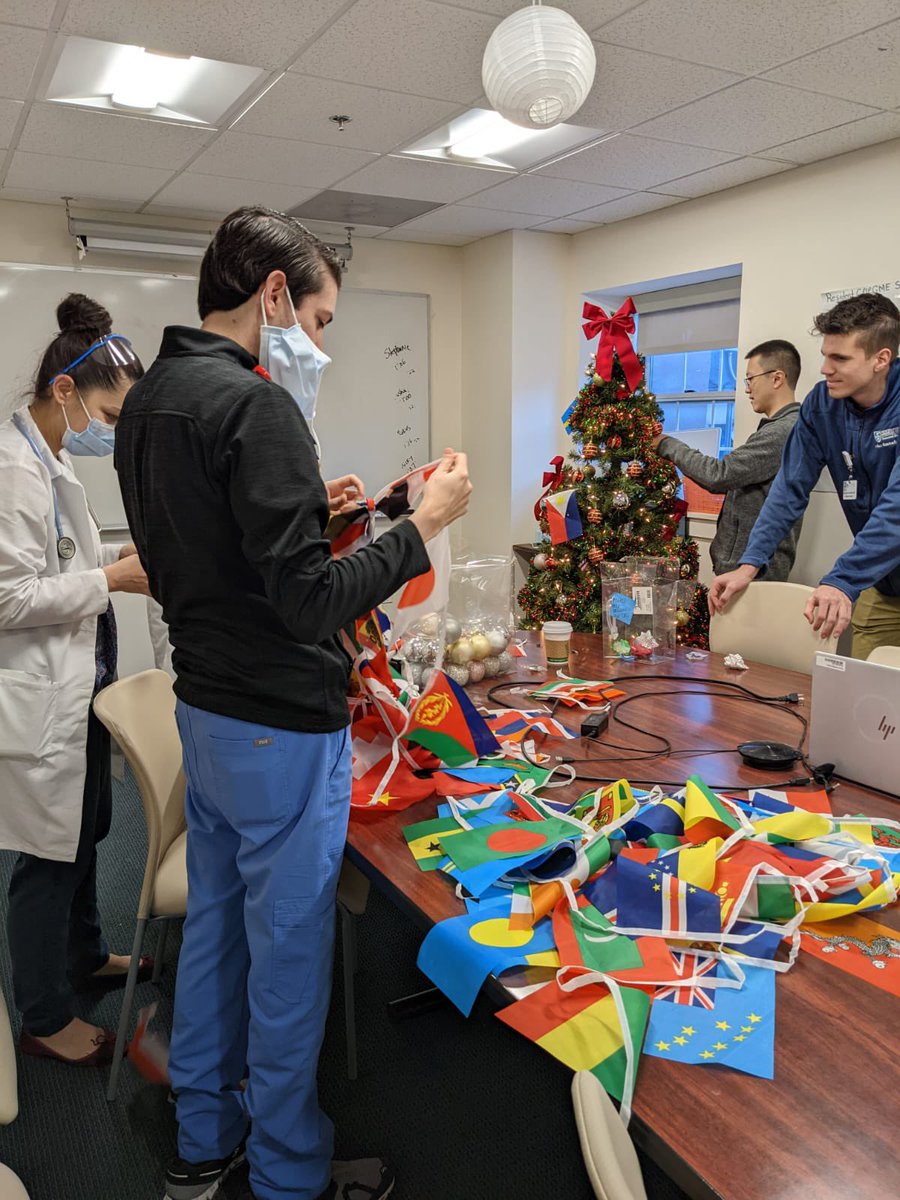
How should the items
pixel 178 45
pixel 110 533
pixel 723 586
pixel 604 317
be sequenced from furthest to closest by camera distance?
1. pixel 110 533
2. pixel 604 317
3. pixel 723 586
4. pixel 178 45

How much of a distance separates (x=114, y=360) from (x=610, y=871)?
1521 mm

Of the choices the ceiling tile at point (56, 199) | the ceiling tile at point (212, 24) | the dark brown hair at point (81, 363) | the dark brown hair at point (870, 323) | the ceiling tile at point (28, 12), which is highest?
the ceiling tile at point (56, 199)

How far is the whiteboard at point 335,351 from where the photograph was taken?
4262 millimetres

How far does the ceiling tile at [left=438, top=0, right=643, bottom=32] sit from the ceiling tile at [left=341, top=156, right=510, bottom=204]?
4.23 feet

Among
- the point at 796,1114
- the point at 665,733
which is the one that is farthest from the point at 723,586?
the point at 796,1114

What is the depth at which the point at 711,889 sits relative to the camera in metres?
1.20

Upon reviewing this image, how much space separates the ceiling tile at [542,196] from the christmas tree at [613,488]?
0.63 meters

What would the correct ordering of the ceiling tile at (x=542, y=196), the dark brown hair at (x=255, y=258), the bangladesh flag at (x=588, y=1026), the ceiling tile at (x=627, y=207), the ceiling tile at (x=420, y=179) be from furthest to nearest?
1. the ceiling tile at (x=627, y=207)
2. the ceiling tile at (x=542, y=196)
3. the ceiling tile at (x=420, y=179)
4. the dark brown hair at (x=255, y=258)
5. the bangladesh flag at (x=588, y=1026)

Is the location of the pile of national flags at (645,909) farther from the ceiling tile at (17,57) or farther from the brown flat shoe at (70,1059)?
the ceiling tile at (17,57)

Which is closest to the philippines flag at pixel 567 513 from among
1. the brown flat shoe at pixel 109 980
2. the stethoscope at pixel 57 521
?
the stethoscope at pixel 57 521

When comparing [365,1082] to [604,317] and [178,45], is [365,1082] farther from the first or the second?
[604,317]

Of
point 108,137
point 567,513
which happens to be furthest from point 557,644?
point 108,137

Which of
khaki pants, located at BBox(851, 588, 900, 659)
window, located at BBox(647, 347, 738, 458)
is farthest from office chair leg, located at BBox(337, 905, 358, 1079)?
window, located at BBox(647, 347, 738, 458)

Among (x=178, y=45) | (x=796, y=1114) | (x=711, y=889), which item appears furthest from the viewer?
(x=178, y=45)
